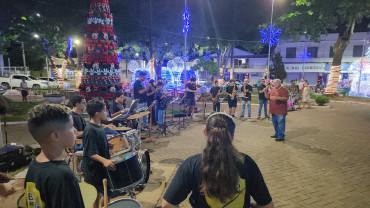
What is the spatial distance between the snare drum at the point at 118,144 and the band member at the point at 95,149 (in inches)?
20.9

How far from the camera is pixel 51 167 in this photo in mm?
1597

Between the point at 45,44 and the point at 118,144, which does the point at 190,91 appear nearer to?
the point at 118,144

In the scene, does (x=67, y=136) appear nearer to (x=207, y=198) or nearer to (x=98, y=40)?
(x=207, y=198)

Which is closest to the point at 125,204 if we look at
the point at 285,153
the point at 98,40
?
the point at 285,153

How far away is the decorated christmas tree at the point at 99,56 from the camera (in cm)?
897

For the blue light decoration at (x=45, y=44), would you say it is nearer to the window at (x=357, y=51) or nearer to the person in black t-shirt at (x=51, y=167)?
the person in black t-shirt at (x=51, y=167)

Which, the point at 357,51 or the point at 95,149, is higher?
the point at 357,51

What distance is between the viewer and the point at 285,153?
6.81 m

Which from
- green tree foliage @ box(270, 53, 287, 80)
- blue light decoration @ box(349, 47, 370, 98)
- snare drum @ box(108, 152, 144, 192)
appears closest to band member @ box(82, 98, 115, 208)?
snare drum @ box(108, 152, 144, 192)

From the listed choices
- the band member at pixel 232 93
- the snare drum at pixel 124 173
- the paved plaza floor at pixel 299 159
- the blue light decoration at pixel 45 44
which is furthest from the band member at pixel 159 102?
the blue light decoration at pixel 45 44

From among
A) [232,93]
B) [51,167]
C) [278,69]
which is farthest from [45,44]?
[278,69]

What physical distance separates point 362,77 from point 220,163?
88.5 feet

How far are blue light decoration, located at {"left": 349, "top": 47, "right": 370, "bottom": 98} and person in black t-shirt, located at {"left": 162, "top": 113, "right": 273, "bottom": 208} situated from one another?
85.2ft

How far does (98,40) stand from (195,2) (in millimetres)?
16670
